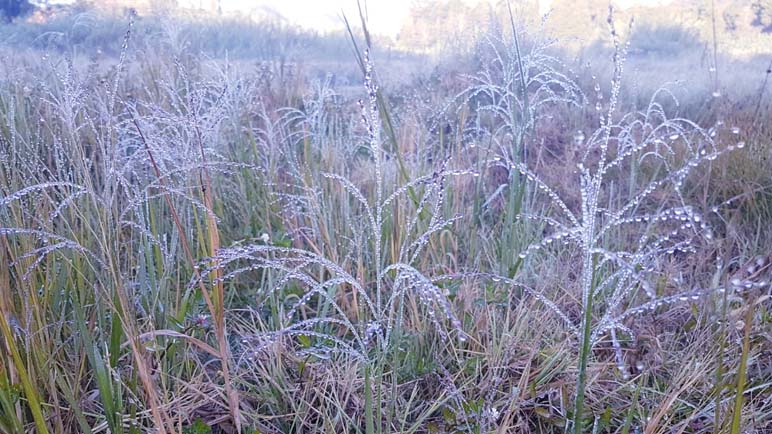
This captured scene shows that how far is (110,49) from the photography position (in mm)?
9016

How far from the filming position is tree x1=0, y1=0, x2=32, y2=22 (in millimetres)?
10972

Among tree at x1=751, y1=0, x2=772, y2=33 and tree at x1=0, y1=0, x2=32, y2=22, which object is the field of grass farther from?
tree at x1=0, y1=0, x2=32, y2=22

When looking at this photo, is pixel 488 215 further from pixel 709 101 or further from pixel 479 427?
pixel 709 101

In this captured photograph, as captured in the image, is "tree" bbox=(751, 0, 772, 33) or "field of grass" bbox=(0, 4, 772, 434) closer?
"field of grass" bbox=(0, 4, 772, 434)

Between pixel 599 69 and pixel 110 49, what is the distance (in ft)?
24.1

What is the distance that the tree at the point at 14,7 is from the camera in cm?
1097

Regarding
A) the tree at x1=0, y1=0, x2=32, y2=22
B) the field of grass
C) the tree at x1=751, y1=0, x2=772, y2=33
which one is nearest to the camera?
the field of grass

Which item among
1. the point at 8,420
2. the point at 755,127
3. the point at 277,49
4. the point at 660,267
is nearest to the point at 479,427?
the point at 8,420

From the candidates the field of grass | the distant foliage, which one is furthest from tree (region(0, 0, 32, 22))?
the distant foliage

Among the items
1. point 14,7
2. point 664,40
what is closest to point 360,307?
point 664,40

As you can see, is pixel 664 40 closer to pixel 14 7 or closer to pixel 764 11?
pixel 764 11

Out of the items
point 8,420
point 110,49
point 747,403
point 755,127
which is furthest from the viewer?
point 110,49

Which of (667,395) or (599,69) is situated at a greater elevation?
(599,69)

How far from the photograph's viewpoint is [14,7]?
11.1 meters
